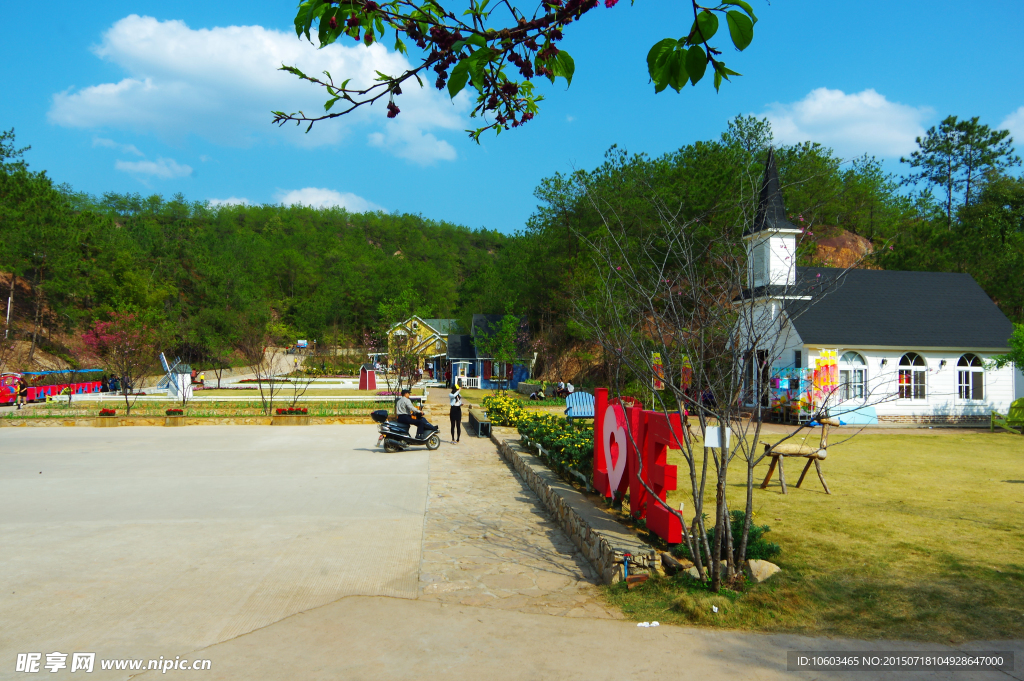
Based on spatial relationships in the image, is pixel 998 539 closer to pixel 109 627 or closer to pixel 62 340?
pixel 109 627

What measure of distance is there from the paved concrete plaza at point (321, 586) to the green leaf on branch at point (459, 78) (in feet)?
11.0

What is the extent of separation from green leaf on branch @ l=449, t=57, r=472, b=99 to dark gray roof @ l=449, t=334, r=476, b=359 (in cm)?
4918

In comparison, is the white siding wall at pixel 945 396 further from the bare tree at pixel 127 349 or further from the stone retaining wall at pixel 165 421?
the bare tree at pixel 127 349

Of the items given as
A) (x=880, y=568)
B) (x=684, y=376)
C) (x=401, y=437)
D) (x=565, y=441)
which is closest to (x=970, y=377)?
(x=565, y=441)

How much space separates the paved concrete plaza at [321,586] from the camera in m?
4.07

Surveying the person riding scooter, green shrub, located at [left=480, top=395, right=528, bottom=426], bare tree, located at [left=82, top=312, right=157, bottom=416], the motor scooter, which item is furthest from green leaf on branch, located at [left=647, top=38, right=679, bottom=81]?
bare tree, located at [left=82, top=312, right=157, bottom=416]

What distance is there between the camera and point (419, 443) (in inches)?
581

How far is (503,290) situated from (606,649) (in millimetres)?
50928

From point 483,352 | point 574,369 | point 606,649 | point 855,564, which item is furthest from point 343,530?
point 483,352

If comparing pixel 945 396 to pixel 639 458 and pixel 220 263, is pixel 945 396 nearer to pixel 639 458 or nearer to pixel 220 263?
pixel 639 458

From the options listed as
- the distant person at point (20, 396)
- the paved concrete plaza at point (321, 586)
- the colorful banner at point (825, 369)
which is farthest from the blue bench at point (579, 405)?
the distant person at point (20, 396)

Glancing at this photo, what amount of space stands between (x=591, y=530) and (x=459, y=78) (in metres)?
5.17

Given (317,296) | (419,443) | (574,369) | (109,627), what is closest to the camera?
(109,627)

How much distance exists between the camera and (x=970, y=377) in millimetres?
22141
